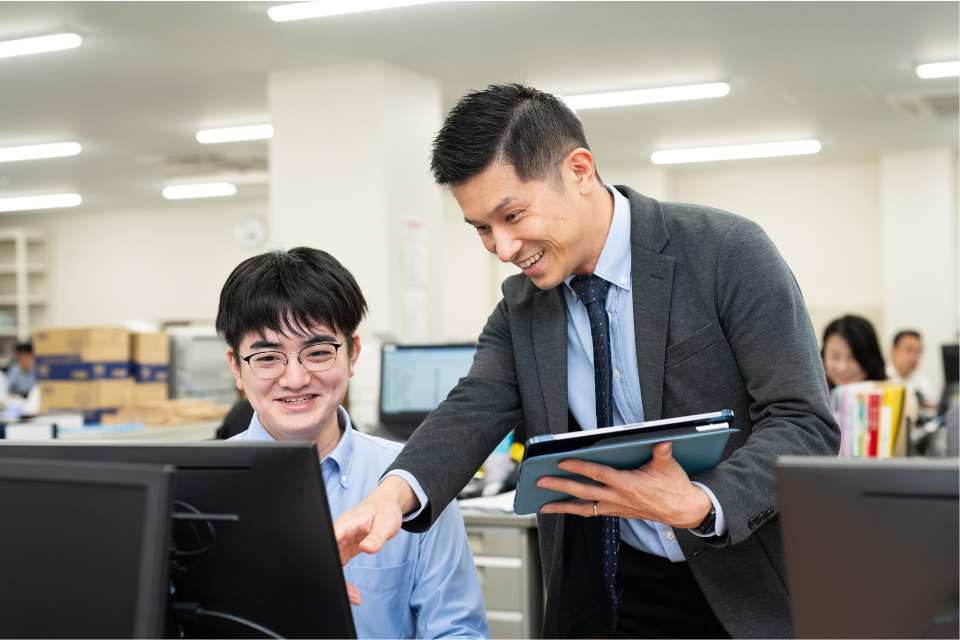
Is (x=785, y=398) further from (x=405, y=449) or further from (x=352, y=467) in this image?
(x=352, y=467)

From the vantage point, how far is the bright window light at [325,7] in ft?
13.6

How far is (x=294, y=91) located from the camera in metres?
5.36

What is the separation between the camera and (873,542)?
2.31 feet

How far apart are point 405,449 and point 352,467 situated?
0.67 ft

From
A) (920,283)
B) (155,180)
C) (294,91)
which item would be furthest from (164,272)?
(920,283)

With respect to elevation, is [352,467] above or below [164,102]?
below

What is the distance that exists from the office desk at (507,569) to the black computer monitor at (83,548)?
1845mm

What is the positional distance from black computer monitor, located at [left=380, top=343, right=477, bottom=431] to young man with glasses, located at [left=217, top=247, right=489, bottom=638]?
5.96 ft

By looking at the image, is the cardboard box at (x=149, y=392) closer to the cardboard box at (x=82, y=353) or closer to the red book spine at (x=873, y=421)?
the cardboard box at (x=82, y=353)

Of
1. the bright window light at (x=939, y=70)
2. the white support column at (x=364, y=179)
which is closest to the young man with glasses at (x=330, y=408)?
the white support column at (x=364, y=179)

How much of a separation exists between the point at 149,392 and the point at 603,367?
3.76m

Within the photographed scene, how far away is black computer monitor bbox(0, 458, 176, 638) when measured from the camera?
2.49ft

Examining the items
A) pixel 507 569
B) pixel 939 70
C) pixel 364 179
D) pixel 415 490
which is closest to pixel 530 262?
pixel 415 490

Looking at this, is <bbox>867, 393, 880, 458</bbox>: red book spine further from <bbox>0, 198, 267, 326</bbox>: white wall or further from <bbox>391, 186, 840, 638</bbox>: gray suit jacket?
<bbox>0, 198, 267, 326</bbox>: white wall
